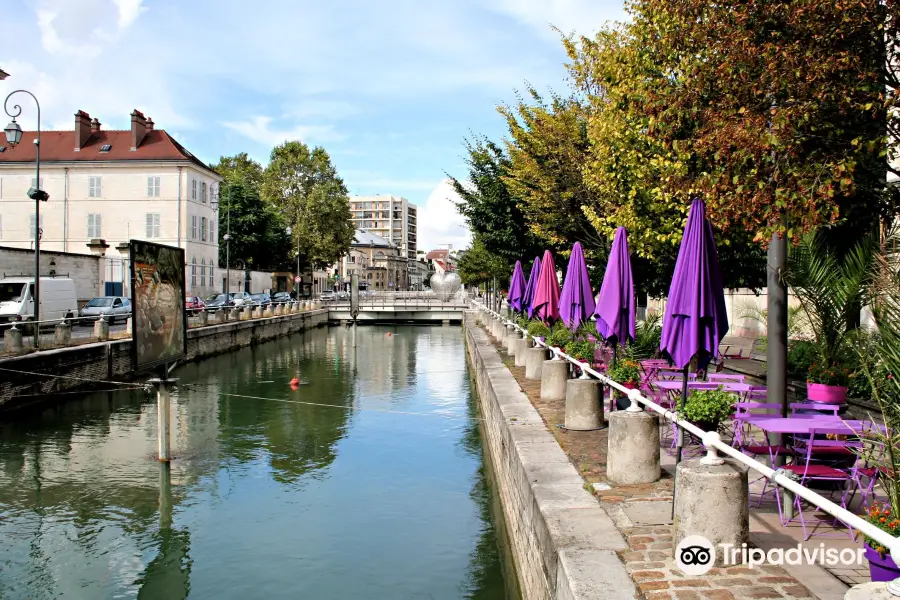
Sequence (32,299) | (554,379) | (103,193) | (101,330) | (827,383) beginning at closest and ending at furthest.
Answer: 1. (827,383)
2. (554,379)
3. (101,330)
4. (32,299)
5. (103,193)

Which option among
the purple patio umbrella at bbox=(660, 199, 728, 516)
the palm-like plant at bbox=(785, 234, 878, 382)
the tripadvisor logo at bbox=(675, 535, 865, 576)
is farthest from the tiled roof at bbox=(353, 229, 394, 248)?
the tripadvisor logo at bbox=(675, 535, 865, 576)

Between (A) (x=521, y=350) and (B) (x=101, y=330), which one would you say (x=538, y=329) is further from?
(B) (x=101, y=330)

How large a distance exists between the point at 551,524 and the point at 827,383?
567 centimetres

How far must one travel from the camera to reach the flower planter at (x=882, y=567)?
371 centimetres

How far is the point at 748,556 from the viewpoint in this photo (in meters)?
4.75

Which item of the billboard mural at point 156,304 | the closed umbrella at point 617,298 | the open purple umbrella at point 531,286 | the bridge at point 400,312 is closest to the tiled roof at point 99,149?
the bridge at point 400,312

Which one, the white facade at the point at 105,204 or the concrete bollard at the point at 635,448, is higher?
the white facade at the point at 105,204

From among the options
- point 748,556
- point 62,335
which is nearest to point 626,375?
point 748,556

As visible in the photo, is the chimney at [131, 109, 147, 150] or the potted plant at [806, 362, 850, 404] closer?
the potted plant at [806, 362, 850, 404]

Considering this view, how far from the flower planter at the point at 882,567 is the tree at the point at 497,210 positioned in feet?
72.5

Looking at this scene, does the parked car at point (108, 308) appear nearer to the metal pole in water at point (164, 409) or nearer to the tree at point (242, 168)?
the metal pole in water at point (164, 409)

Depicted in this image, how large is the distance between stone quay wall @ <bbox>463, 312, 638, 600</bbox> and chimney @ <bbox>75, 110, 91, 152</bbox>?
48.0 m

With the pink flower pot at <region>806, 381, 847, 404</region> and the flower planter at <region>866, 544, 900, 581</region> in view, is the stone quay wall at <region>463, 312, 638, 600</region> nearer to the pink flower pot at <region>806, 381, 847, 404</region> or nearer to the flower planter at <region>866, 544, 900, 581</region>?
the flower planter at <region>866, 544, 900, 581</region>

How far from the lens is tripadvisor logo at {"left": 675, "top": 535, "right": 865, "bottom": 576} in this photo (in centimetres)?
465
